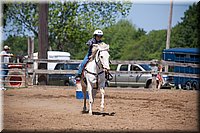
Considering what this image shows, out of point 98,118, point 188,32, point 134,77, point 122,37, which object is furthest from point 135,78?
point 122,37

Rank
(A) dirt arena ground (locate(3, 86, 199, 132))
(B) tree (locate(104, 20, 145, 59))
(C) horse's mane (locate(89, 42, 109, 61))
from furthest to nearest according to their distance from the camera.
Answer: (B) tree (locate(104, 20, 145, 59))
(C) horse's mane (locate(89, 42, 109, 61))
(A) dirt arena ground (locate(3, 86, 199, 132))

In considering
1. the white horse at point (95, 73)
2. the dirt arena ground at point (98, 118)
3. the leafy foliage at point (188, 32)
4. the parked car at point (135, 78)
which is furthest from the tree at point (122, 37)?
the white horse at point (95, 73)

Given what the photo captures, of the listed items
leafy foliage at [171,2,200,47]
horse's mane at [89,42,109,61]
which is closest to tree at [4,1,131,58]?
leafy foliage at [171,2,200,47]

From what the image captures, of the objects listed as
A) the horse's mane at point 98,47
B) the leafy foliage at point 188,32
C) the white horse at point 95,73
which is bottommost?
the white horse at point 95,73

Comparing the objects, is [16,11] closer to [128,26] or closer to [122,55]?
[122,55]

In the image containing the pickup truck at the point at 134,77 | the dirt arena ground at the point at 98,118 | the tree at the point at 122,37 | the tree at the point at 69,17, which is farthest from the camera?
the tree at the point at 122,37

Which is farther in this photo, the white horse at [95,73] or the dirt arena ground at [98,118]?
the white horse at [95,73]

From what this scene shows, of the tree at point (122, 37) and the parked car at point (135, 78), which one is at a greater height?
the tree at point (122, 37)

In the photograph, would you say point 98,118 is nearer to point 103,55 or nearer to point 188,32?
point 103,55

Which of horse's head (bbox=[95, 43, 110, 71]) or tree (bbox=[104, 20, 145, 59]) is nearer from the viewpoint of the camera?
horse's head (bbox=[95, 43, 110, 71])

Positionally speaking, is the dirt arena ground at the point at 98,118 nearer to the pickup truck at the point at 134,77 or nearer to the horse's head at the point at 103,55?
the horse's head at the point at 103,55

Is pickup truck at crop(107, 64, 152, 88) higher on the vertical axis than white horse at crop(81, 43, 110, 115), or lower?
lower

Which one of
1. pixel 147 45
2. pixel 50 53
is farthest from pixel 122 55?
pixel 50 53

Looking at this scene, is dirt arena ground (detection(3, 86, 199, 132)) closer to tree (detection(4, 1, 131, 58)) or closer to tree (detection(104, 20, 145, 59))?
tree (detection(4, 1, 131, 58))
